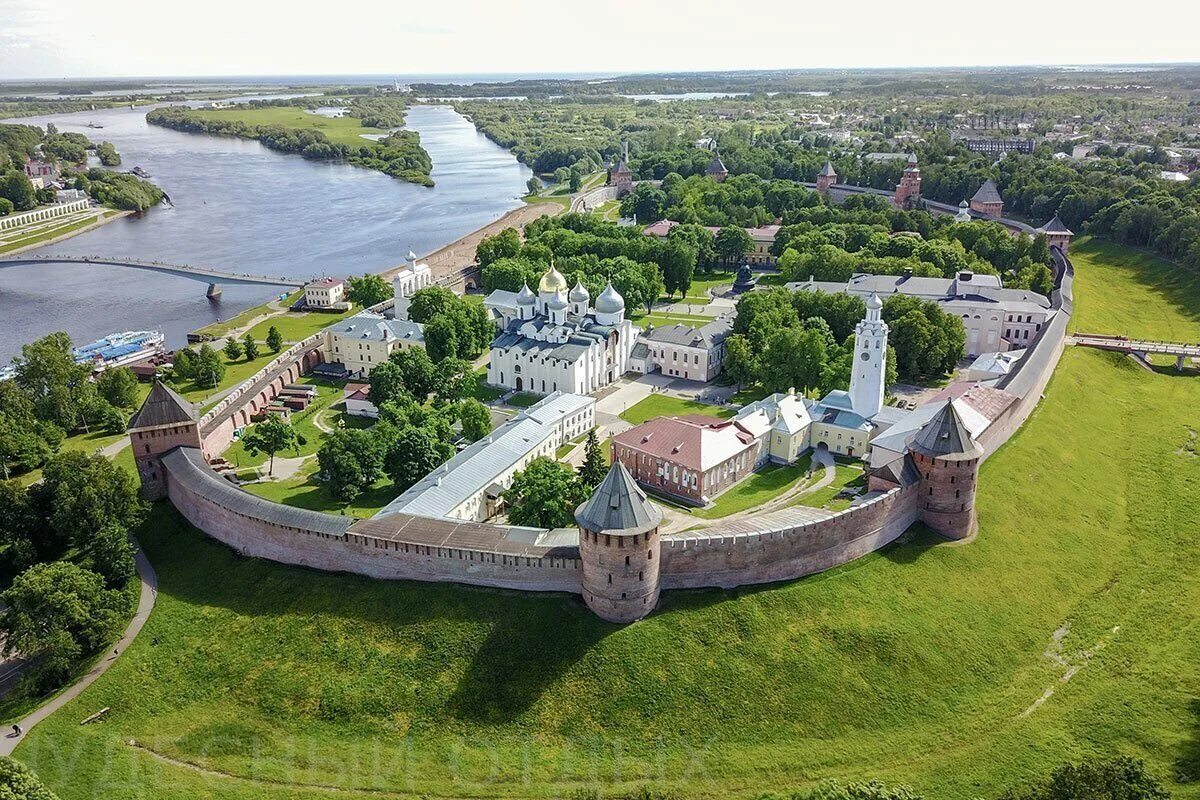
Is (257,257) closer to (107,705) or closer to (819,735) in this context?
(107,705)

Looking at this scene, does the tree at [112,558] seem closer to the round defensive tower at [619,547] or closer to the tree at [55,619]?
the tree at [55,619]

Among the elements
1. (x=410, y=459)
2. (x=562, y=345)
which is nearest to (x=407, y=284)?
(x=562, y=345)

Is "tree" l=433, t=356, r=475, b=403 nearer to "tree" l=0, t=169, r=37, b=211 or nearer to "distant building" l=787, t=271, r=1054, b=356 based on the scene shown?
"distant building" l=787, t=271, r=1054, b=356

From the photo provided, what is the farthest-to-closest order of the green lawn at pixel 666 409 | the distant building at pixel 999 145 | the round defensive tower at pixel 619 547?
the distant building at pixel 999 145 → the green lawn at pixel 666 409 → the round defensive tower at pixel 619 547


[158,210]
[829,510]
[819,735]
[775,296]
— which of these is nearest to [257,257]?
[158,210]

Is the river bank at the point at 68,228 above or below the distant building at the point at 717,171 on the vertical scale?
below

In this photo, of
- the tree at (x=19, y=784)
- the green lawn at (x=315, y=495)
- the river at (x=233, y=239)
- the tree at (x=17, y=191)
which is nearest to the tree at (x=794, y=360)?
the green lawn at (x=315, y=495)

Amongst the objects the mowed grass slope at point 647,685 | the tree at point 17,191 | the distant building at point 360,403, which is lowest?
the mowed grass slope at point 647,685

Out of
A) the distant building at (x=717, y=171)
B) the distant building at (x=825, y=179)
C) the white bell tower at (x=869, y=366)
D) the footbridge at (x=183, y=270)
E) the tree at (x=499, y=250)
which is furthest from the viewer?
the distant building at (x=717, y=171)
